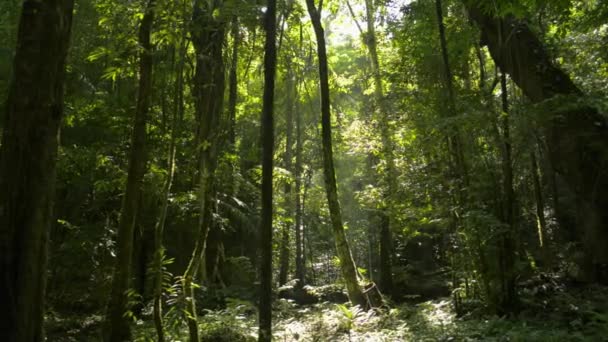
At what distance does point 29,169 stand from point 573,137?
9801 mm

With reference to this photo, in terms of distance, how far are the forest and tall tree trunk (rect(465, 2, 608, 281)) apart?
4 cm

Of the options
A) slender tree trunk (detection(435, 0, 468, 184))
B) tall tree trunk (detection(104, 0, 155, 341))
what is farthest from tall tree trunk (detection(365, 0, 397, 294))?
tall tree trunk (detection(104, 0, 155, 341))

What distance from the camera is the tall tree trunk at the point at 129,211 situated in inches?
278

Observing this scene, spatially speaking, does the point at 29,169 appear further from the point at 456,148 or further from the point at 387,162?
the point at 387,162

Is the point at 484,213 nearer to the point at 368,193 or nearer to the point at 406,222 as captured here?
the point at 406,222

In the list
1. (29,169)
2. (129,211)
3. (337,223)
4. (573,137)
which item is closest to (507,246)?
(573,137)

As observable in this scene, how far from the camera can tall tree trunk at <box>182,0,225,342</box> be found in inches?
246

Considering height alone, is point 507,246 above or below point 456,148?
below

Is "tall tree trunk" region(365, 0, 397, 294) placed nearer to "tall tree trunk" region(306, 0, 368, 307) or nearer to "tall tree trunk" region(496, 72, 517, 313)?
"tall tree trunk" region(306, 0, 368, 307)

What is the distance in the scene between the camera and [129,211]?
23.7 feet

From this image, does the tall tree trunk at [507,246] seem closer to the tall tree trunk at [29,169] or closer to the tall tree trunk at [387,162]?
the tall tree trunk at [387,162]

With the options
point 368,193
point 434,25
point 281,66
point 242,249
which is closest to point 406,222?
point 368,193

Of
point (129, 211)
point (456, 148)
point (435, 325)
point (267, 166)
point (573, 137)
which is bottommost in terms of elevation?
point (435, 325)

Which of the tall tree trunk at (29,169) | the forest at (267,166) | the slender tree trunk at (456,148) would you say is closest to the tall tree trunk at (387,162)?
the forest at (267,166)
